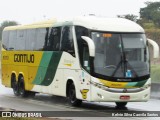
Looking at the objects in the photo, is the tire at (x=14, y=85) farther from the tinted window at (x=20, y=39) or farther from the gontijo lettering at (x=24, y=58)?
the tinted window at (x=20, y=39)

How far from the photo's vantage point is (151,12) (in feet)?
323

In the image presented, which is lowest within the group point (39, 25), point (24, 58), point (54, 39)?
point (24, 58)

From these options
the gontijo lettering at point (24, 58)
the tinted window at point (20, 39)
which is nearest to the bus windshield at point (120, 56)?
the gontijo lettering at point (24, 58)

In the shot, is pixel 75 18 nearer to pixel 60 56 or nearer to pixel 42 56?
pixel 60 56

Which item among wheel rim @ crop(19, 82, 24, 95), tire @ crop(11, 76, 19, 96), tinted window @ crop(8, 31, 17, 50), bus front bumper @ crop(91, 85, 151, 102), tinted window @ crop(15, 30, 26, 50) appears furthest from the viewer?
tinted window @ crop(8, 31, 17, 50)

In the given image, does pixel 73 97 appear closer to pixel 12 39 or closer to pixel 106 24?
pixel 106 24

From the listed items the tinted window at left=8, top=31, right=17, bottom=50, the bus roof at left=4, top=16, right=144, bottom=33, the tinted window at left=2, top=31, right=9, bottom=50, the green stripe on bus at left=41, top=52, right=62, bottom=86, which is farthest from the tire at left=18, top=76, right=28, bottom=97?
the bus roof at left=4, top=16, right=144, bottom=33

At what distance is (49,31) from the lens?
24.5 metres

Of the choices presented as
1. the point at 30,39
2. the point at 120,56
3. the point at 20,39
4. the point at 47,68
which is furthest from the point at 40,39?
the point at 120,56

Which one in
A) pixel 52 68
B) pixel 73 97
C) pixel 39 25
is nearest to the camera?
pixel 73 97

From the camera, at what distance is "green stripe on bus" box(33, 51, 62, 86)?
77.2 feet

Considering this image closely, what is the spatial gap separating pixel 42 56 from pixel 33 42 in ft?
4.92

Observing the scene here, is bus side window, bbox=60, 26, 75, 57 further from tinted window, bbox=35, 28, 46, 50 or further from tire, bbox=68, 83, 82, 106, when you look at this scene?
tinted window, bbox=35, 28, 46, 50

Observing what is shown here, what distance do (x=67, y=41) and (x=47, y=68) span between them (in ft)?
8.61
